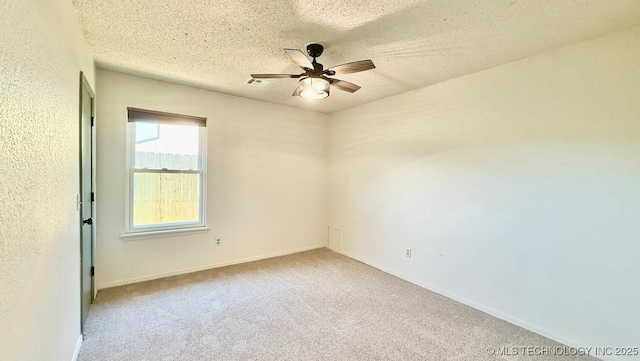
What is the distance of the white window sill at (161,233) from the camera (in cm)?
332

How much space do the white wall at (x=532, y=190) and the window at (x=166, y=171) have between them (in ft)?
8.92

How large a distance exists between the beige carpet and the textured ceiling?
2523mm

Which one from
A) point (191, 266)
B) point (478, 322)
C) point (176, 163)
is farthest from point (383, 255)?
point (176, 163)

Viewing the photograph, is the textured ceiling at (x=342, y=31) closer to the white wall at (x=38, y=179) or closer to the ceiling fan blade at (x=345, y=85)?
the ceiling fan blade at (x=345, y=85)

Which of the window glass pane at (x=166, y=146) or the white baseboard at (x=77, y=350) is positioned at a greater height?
the window glass pane at (x=166, y=146)

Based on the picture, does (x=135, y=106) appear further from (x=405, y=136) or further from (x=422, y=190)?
(x=422, y=190)

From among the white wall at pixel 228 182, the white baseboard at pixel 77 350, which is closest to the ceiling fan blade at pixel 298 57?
the white wall at pixel 228 182

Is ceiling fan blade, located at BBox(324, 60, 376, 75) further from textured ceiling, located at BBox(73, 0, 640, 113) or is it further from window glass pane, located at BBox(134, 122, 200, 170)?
window glass pane, located at BBox(134, 122, 200, 170)

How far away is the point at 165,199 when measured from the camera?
3.63 m

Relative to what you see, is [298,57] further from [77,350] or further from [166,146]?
[77,350]

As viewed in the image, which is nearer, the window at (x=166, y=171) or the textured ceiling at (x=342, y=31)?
the textured ceiling at (x=342, y=31)

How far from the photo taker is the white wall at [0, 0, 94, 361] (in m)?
0.98

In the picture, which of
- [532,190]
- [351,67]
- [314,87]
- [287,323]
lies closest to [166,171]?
[314,87]

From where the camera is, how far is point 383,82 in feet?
11.1
